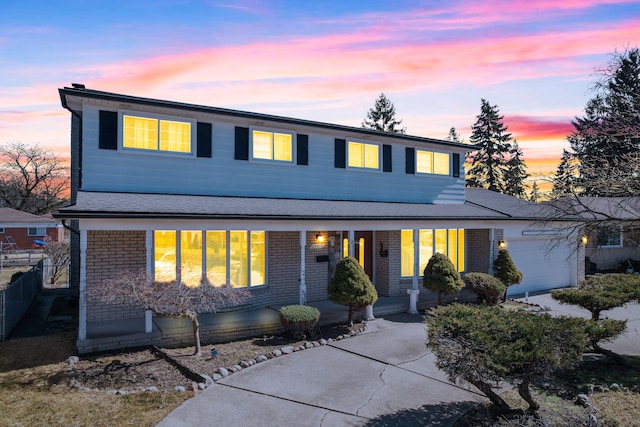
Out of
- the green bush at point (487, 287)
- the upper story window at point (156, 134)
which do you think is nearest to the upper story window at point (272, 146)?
the upper story window at point (156, 134)

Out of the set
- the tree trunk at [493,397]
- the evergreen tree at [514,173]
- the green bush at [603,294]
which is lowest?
the tree trunk at [493,397]

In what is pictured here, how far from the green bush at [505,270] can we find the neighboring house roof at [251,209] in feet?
5.48

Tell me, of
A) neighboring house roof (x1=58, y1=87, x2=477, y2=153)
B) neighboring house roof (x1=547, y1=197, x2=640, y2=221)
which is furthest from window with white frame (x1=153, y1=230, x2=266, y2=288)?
neighboring house roof (x1=547, y1=197, x2=640, y2=221)

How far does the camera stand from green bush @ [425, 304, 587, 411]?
5.74 meters

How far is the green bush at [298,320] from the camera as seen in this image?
34.9 feet

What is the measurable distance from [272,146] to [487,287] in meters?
9.29

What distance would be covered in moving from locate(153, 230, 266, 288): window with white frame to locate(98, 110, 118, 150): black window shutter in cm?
292

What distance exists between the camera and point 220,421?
20.6 feet

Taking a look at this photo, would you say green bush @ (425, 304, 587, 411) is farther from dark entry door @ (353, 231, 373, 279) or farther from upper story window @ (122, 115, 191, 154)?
upper story window @ (122, 115, 191, 154)

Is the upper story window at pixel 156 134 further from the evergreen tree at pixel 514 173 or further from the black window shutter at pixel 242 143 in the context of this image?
the evergreen tree at pixel 514 173

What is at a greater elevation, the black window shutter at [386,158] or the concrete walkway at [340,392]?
the black window shutter at [386,158]

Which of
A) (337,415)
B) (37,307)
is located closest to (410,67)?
(337,415)

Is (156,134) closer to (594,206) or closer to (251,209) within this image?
(251,209)

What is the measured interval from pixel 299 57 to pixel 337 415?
13.4 meters
